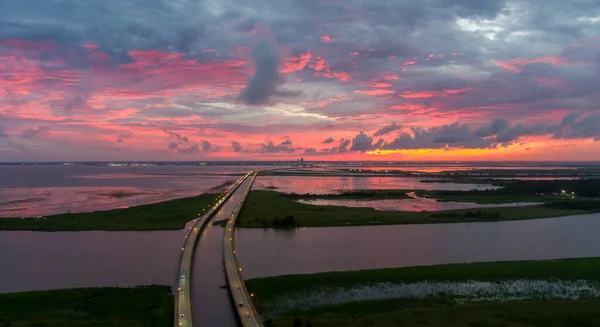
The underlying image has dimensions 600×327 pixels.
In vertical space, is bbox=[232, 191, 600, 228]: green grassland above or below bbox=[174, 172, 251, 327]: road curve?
above

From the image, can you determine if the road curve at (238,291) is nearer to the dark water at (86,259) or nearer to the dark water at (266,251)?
the dark water at (266,251)

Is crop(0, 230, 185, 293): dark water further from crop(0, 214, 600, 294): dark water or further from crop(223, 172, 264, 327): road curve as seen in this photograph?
crop(223, 172, 264, 327): road curve

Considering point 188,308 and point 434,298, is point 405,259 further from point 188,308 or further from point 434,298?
point 188,308

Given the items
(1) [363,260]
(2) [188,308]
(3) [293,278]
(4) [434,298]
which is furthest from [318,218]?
(2) [188,308]

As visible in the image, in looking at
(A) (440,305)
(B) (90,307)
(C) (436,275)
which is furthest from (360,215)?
(B) (90,307)

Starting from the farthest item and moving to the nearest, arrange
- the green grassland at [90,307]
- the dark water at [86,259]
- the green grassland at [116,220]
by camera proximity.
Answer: the green grassland at [116,220]
the dark water at [86,259]
the green grassland at [90,307]

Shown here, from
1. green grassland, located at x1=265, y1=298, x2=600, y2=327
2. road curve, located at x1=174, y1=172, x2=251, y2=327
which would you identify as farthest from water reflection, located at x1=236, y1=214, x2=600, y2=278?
green grassland, located at x1=265, y1=298, x2=600, y2=327

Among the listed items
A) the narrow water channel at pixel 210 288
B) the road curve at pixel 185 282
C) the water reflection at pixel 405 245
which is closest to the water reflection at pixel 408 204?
the water reflection at pixel 405 245
